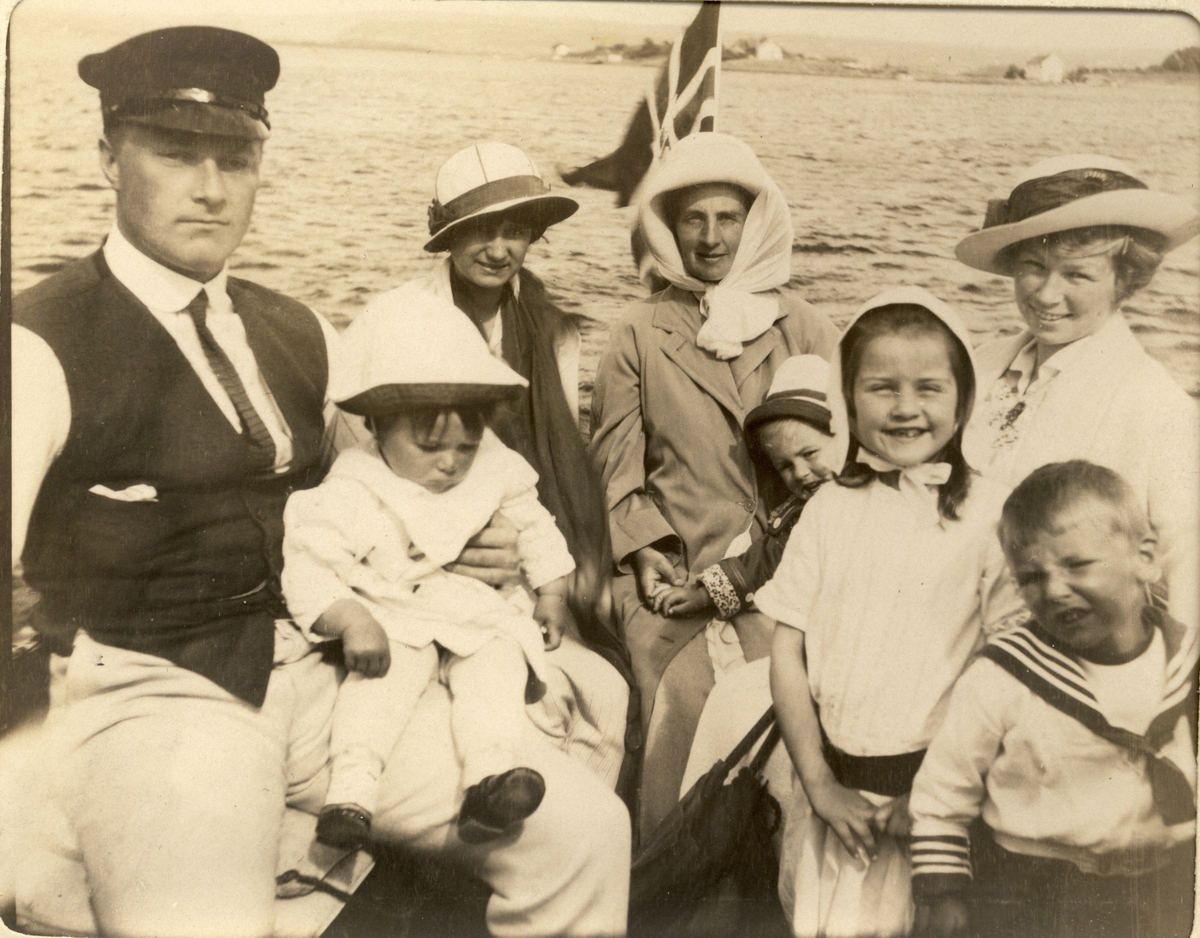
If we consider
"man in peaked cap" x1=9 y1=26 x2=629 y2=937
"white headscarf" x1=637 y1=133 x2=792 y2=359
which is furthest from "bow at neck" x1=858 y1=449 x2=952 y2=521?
"man in peaked cap" x1=9 y1=26 x2=629 y2=937

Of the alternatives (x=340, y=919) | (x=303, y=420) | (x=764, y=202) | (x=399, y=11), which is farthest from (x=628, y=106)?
(x=340, y=919)

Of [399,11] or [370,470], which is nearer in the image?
[370,470]

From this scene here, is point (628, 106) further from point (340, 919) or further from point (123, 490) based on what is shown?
point (340, 919)

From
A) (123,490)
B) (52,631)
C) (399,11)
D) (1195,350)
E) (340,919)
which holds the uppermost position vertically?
(399,11)

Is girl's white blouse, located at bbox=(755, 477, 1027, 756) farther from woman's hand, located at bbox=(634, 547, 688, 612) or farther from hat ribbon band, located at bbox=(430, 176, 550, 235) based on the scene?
hat ribbon band, located at bbox=(430, 176, 550, 235)

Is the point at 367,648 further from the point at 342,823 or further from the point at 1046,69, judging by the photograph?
the point at 1046,69

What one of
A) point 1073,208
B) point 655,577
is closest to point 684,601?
point 655,577
